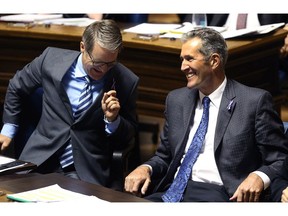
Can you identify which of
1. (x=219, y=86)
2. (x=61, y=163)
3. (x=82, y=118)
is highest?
(x=219, y=86)

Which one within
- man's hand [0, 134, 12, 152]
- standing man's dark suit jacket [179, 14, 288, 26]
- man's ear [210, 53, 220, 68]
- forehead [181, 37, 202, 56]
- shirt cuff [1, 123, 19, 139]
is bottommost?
man's hand [0, 134, 12, 152]

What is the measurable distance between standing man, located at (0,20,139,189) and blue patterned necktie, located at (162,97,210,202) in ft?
1.19

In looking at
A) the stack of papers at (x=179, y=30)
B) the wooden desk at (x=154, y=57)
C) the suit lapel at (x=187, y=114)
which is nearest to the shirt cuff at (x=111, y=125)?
the suit lapel at (x=187, y=114)

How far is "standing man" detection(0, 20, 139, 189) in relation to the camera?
354 centimetres

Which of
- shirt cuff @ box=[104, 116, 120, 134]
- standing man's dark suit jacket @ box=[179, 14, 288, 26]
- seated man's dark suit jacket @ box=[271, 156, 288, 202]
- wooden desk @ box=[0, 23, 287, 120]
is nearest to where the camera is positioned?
seated man's dark suit jacket @ box=[271, 156, 288, 202]

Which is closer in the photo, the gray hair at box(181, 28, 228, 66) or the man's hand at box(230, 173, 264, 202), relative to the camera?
the man's hand at box(230, 173, 264, 202)

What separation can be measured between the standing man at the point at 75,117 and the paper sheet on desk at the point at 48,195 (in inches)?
30.9

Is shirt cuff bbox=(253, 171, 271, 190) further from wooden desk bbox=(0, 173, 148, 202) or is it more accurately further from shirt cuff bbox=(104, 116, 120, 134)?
shirt cuff bbox=(104, 116, 120, 134)

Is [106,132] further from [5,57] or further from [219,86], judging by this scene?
[5,57]

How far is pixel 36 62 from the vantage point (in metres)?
3.66

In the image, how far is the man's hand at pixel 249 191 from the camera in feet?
9.87

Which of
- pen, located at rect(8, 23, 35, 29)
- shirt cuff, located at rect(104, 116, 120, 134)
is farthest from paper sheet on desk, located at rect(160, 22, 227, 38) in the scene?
shirt cuff, located at rect(104, 116, 120, 134)
